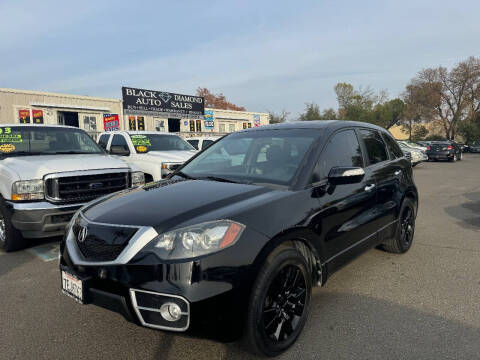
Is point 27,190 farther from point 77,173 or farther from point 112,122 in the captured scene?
point 112,122

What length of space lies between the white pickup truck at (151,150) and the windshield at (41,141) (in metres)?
0.76

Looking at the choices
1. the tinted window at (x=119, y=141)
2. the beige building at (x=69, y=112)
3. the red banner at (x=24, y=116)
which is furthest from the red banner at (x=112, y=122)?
the tinted window at (x=119, y=141)

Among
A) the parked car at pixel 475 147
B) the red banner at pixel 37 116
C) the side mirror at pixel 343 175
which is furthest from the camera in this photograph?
the parked car at pixel 475 147

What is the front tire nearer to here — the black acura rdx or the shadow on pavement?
the black acura rdx

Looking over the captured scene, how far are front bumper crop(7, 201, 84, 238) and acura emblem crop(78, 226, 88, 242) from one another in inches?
86.6

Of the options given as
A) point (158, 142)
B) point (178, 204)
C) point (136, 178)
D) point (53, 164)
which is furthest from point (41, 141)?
point (178, 204)

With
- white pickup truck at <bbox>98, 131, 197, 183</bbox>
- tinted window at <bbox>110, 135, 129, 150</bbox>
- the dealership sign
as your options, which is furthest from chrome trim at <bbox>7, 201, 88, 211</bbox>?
the dealership sign

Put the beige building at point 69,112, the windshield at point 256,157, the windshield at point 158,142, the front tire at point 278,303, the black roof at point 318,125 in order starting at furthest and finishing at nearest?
the beige building at point 69,112
the windshield at point 158,142
the black roof at point 318,125
the windshield at point 256,157
the front tire at point 278,303

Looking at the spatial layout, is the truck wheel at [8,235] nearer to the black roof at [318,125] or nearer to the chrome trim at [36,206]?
the chrome trim at [36,206]

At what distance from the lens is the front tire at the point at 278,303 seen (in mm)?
2223

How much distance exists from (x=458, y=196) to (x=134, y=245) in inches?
385

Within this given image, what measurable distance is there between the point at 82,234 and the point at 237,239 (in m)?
1.16

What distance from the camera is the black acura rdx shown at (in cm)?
208

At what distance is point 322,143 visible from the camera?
315 cm
